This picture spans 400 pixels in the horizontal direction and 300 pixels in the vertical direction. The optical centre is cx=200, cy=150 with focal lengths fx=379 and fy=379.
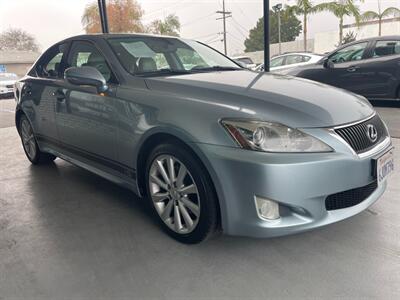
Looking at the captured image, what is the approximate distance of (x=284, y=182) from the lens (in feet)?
6.28

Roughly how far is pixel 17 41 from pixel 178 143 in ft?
193

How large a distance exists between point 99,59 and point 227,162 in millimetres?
1543

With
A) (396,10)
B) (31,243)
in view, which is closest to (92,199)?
(31,243)

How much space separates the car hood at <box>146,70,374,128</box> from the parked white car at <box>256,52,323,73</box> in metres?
7.87

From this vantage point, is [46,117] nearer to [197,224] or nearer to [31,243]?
[31,243]

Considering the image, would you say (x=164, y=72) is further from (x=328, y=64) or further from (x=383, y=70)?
(x=383, y=70)

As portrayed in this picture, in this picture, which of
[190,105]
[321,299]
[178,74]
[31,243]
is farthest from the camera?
[178,74]

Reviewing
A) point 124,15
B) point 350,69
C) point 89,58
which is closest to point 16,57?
point 124,15

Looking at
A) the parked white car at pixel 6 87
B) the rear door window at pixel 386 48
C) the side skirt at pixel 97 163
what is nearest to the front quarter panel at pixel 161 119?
the side skirt at pixel 97 163

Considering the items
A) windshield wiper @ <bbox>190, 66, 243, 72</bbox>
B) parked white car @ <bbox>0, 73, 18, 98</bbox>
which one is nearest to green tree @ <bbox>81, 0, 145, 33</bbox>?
parked white car @ <bbox>0, 73, 18, 98</bbox>

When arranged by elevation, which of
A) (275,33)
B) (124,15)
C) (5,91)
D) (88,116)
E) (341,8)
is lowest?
(5,91)

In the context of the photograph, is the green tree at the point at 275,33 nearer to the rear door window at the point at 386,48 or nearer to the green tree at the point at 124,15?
the green tree at the point at 124,15

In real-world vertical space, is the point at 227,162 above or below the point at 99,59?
below

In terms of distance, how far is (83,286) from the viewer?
6.59 ft
